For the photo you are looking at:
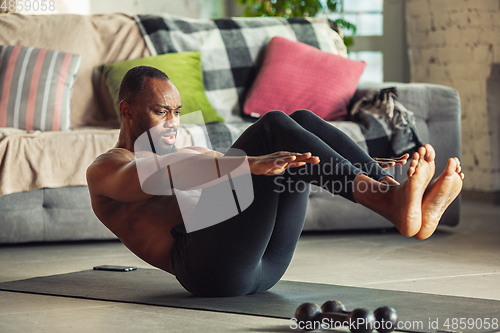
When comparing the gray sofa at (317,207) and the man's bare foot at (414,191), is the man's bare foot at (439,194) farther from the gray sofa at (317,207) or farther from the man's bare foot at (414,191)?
the gray sofa at (317,207)

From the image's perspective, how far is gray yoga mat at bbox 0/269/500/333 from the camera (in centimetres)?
147

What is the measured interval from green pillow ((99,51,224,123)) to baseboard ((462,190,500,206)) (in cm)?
196

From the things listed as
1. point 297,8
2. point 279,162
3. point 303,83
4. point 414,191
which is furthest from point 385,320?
point 297,8

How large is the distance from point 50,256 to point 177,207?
110 centimetres

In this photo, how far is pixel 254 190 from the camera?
143cm

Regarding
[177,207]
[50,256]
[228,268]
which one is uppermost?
[177,207]

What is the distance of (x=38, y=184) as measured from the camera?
2.61 metres

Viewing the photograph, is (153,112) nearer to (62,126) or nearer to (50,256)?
(50,256)

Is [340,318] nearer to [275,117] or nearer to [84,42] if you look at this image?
[275,117]

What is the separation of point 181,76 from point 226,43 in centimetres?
43

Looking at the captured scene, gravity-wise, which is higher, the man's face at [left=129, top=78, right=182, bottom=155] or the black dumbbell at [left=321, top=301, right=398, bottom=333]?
the man's face at [left=129, top=78, right=182, bottom=155]

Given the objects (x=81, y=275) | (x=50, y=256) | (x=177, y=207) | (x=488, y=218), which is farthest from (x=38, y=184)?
(x=488, y=218)

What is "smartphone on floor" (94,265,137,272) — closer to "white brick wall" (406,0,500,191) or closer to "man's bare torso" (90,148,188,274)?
"man's bare torso" (90,148,188,274)

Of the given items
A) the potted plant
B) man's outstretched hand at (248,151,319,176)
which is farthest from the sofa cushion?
man's outstretched hand at (248,151,319,176)
